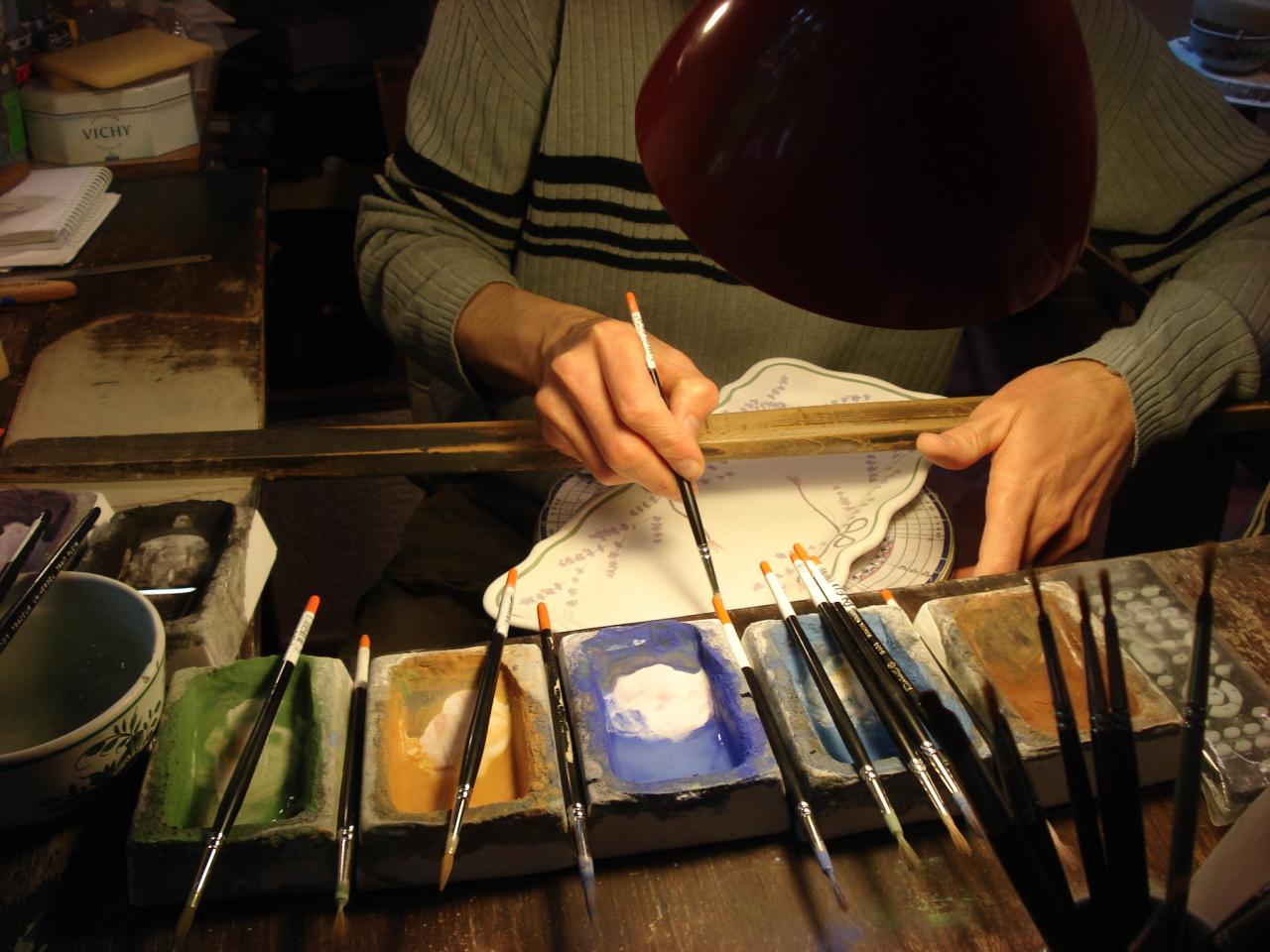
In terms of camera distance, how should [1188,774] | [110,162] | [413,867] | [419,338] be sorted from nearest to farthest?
1. [1188,774]
2. [413,867]
3. [419,338]
4. [110,162]

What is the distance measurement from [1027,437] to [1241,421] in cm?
40

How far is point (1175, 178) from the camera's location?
174cm

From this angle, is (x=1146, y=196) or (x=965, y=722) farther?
(x=1146, y=196)

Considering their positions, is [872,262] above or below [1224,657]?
above

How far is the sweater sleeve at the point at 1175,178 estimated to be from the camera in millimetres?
1628

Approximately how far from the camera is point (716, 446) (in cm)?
129

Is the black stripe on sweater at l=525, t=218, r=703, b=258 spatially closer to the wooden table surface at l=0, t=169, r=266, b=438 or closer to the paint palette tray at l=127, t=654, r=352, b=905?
the wooden table surface at l=0, t=169, r=266, b=438

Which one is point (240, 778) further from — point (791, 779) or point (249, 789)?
point (791, 779)

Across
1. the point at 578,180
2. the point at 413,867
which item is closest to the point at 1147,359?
the point at 578,180

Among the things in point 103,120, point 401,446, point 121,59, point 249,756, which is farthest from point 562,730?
point 121,59

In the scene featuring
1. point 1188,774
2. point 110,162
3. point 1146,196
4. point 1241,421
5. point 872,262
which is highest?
point 872,262

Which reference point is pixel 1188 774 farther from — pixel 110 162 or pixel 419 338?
pixel 110 162

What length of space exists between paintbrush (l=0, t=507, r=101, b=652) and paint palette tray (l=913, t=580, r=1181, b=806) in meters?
0.81

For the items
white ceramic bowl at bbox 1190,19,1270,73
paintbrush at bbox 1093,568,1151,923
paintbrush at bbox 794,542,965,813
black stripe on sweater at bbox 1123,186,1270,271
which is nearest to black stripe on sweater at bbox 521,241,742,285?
black stripe on sweater at bbox 1123,186,1270,271
